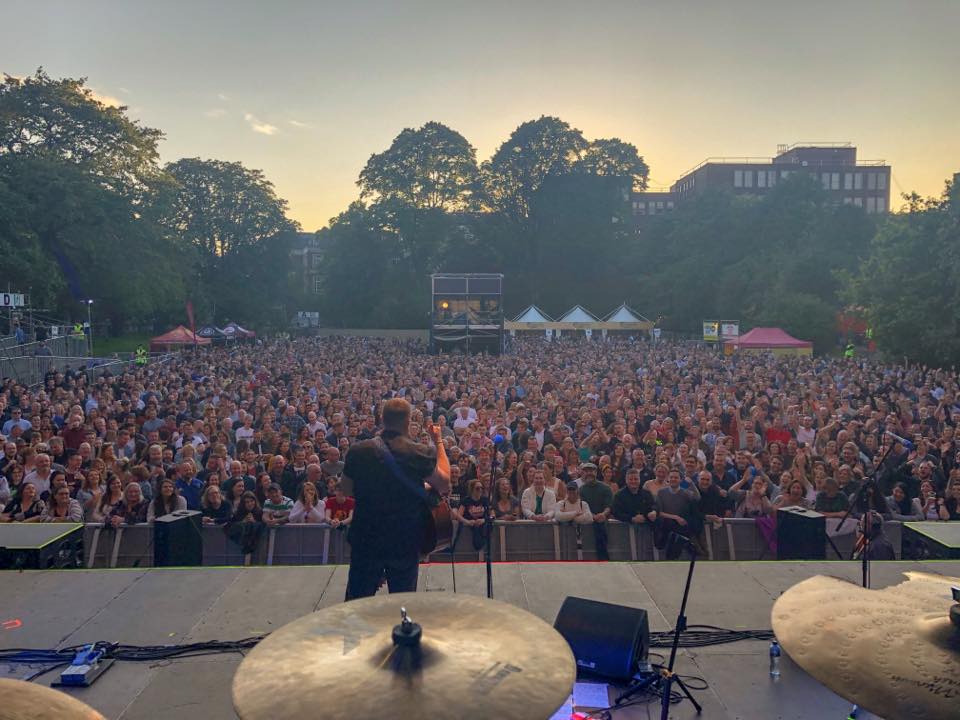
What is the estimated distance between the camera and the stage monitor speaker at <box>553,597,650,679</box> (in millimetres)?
4496

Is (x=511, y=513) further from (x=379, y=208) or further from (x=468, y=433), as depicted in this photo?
(x=379, y=208)

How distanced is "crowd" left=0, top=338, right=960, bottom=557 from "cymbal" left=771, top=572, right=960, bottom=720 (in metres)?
2.23

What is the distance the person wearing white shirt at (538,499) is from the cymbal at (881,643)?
16.6 ft

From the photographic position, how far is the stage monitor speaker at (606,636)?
450cm

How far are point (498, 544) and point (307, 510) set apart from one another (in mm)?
2121

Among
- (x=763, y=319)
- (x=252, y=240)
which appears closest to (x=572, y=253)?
(x=763, y=319)

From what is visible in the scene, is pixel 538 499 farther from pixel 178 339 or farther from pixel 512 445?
pixel 178 339

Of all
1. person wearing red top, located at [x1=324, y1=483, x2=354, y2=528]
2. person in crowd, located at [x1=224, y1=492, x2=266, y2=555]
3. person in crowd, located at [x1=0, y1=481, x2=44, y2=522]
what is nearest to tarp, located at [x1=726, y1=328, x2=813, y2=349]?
person wearing red top, located at [x1=324, y1=483, x2=354, y2=528]

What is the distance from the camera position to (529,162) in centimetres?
6469

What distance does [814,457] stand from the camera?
10.4m

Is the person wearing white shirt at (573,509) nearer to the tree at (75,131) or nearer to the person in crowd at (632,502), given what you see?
the person in crowd at (632,502)

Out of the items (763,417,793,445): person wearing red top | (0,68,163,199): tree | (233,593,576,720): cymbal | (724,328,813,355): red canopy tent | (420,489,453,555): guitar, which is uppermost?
(0,68,163,199): tree

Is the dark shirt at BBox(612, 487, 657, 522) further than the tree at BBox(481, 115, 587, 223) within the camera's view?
No

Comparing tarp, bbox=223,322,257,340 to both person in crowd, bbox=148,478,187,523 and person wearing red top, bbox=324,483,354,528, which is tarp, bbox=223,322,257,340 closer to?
person in crowd, bbox=148,478,187,523
